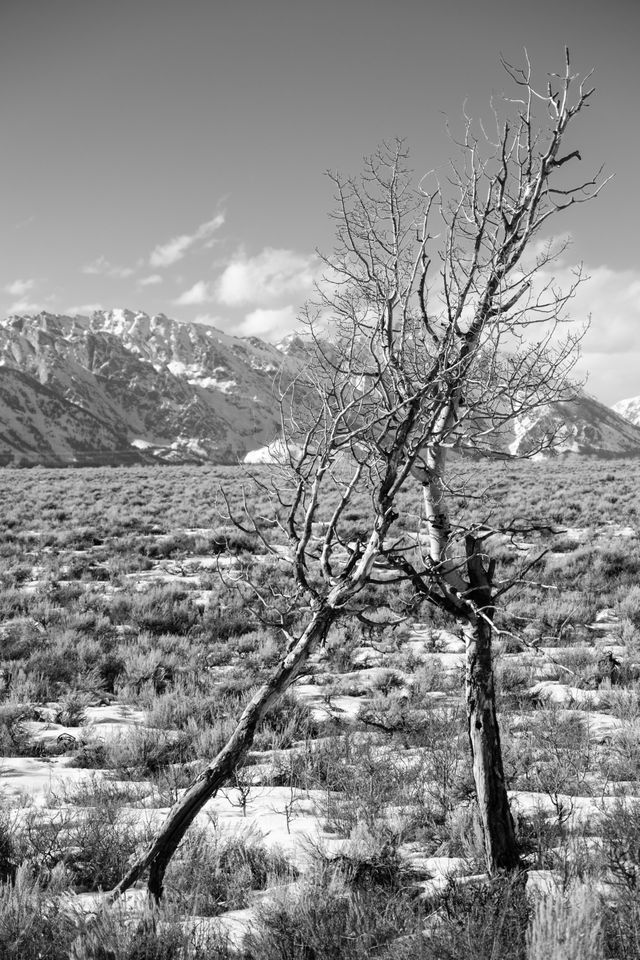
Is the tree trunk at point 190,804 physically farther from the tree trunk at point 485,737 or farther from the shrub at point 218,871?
the tree trunk at point 485,737

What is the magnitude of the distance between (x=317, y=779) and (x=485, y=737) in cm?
197

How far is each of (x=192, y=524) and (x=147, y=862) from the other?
16040mm

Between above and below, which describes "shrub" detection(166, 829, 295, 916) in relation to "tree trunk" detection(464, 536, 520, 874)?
below

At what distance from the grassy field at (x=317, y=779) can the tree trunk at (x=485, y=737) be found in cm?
21

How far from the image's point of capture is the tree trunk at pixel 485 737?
120 inches

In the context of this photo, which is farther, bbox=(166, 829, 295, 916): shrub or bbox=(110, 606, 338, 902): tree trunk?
bbox=(166, 829, 295, 916): shrub

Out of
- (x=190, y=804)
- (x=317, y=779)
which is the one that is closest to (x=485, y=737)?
(x=190, y=804)

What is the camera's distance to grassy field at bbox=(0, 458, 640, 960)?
8.48 feet

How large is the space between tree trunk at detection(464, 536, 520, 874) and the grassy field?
0.68ft

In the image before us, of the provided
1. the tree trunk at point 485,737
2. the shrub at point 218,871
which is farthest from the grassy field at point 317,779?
the tree trunk at point 485,737

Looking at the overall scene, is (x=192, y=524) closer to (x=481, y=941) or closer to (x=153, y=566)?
(x=153, y=566)

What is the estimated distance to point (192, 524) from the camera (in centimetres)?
1820

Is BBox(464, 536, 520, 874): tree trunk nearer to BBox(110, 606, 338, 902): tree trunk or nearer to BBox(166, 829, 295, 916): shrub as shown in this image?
BBox(166, 829, 295, 916): shrub

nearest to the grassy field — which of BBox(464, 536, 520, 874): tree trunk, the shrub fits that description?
the shrub
